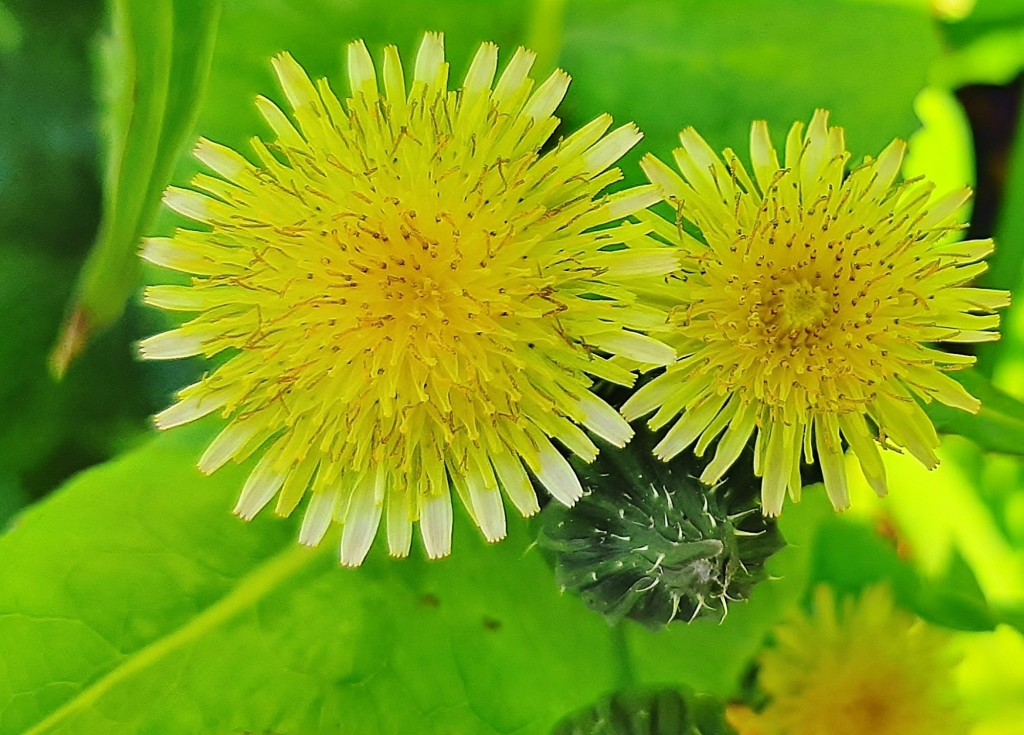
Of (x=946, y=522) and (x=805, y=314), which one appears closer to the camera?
(x=805, y=314)

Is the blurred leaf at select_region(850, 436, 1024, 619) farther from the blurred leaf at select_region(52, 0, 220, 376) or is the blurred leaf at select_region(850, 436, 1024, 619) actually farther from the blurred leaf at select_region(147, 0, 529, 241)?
the blurred leaf at select_region(52, 0, 220, 376)

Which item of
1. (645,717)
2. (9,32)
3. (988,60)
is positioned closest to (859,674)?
(645,717)

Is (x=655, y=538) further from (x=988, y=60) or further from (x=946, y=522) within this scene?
(x=988, y=60)

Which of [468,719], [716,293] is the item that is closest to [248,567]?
[468,719]

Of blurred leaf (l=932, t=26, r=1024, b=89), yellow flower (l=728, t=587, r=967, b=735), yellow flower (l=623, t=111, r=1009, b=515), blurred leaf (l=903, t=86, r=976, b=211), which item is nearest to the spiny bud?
yellow flower (l=623, t=111, r=1009, b=515)

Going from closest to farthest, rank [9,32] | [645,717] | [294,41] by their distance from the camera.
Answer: [645,717]
[294,41]
[9,32]

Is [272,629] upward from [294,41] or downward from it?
downward

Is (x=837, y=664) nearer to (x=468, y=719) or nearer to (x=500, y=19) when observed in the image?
(x=468, y=719)
